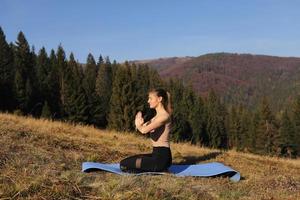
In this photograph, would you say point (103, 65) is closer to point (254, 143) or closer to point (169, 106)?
point (254, 143)

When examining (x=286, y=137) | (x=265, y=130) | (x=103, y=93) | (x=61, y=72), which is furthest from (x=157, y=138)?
(x=103, y=93)

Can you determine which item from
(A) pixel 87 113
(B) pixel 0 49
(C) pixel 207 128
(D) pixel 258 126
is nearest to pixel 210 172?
(A) pixel 87 113

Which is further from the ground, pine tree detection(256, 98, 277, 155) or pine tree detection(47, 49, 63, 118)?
pine tree detection(47, 49, 63, 118)

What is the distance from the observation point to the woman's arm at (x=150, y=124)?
8.79 meters

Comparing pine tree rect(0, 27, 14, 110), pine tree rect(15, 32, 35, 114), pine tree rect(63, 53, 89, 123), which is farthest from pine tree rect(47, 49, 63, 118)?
pine tree rect(0, 27, 14, 110)

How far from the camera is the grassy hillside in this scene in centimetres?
534

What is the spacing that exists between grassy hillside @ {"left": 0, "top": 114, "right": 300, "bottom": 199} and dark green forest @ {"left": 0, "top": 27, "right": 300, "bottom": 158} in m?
31.8

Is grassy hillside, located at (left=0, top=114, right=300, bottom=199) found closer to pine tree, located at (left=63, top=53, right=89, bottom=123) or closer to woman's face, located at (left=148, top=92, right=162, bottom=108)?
woman's face, located at (left=148, top=92, right=162, bottom=108)

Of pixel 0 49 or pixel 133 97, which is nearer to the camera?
pixel 133 97

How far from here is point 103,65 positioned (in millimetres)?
117438

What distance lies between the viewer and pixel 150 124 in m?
8.88

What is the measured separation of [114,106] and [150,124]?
5452 cm

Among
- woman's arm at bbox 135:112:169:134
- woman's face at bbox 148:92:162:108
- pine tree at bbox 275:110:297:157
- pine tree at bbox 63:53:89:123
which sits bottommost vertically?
pine tree at bbox 275:110:297:157

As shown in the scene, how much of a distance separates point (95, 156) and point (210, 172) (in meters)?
2.76
